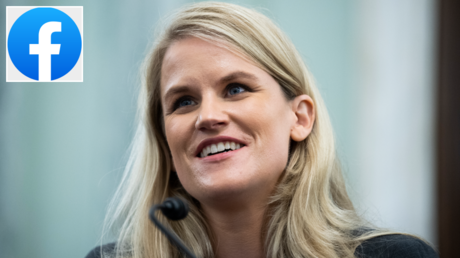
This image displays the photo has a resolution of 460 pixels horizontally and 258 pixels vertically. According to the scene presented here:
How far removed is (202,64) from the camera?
104 cm

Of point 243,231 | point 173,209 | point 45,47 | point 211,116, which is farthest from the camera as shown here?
point 45,47

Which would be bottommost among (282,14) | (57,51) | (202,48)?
(202,48)

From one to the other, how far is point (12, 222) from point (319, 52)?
1.36 meters

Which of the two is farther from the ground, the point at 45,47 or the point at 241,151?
the point at 45,47

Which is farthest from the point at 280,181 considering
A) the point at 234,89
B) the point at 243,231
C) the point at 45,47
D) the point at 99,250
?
the point at 45,47

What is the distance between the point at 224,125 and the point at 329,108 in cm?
71

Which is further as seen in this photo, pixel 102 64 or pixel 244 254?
pixel 102 64

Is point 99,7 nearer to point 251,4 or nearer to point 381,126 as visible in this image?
point 251,4

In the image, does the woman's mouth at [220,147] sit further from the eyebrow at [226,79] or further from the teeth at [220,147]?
the eyebrow at [226,79]

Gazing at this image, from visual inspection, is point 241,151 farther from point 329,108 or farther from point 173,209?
point 329,108

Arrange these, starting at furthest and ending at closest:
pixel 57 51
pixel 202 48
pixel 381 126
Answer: pixel 381 126
pixel 57 51
pixel 202 48

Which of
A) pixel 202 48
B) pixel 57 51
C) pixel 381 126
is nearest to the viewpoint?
pixel 202 48

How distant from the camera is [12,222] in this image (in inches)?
59.7

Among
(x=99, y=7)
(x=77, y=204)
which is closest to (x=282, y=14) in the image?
(x=99, y=7)
